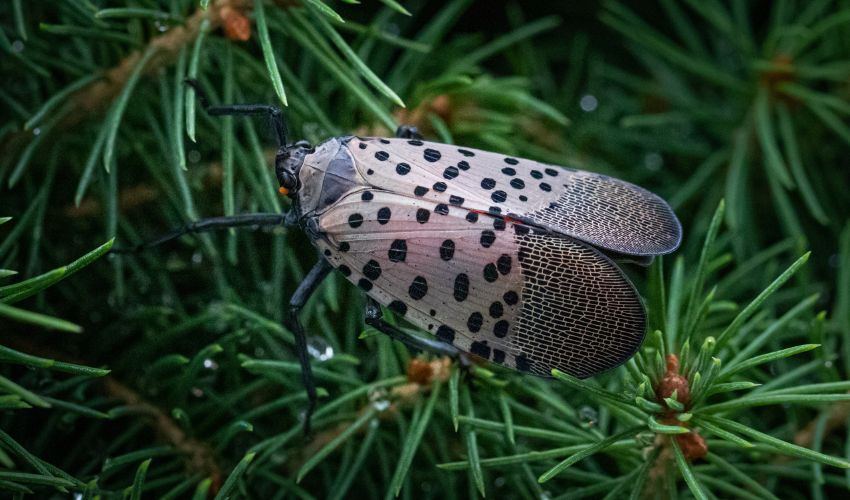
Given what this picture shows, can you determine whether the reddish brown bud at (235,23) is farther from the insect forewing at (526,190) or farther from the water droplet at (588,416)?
the water droplet at (588,416)

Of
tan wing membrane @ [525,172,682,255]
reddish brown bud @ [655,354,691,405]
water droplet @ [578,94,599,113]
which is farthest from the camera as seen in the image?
water droplet @ [578,94,599,113]

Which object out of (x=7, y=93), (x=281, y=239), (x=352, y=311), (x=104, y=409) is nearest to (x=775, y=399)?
(x=352, y=311)

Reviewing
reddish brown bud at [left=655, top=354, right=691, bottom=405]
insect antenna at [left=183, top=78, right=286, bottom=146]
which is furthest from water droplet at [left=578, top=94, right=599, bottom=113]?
reddish brown bud at [left=655, top=354, right=691, bottom=405]

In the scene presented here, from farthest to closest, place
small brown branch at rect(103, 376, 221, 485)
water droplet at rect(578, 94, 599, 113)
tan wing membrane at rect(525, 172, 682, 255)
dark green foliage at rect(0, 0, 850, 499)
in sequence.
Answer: water droplet at rect(578, 94, 599, 113)
tan wing membrane at rect(525, 172, 682, 255)
small brown branch at rect(103, 376, 221, 485)
dark green foliage at rect(0, 0, 850, 499)

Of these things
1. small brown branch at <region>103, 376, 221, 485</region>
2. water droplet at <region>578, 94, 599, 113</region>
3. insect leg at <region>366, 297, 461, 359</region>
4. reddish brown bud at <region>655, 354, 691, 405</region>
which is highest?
water droplet at <region>578, 94, 599, 113</region>

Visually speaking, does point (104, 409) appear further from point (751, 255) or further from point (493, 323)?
point (751, 255)

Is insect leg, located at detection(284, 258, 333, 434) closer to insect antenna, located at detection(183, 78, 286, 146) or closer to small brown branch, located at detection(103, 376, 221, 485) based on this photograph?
small brown branch, located at detection(103, 376, 221, 485)

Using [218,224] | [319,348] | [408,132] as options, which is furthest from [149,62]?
[319,348]
